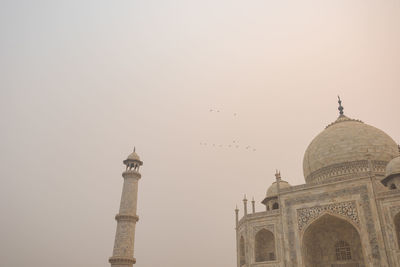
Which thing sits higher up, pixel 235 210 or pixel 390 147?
pixel 390 147

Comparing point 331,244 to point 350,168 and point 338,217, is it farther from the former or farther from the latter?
point 350,168

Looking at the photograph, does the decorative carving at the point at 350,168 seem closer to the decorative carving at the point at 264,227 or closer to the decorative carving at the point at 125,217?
the decorative carving at the point at 264,227

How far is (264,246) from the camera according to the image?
68.5 ft

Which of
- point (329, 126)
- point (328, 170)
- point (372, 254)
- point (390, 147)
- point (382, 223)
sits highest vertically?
point (329, 126)

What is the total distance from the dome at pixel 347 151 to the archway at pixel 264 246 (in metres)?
5.16

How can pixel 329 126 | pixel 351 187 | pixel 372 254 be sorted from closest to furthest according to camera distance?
pixel 372 254
pixel 351 187
pixel 329 126

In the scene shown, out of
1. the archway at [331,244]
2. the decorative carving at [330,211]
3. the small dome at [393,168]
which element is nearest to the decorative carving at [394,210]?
the decorative carving at [330,211]

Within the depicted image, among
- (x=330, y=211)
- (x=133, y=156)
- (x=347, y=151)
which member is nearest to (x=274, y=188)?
(x=347, y=151)

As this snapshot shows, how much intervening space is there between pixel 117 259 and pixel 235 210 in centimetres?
835

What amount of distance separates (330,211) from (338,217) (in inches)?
19.7

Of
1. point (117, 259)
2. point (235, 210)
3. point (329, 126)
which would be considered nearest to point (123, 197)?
point (117, 259)

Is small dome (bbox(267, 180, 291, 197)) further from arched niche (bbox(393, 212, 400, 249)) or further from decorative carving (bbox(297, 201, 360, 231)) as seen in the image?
arched niche (bbox(393, 212, 400, 249))

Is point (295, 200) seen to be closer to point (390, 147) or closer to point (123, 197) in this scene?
point (390, 147)

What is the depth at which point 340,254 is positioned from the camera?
18969mm
